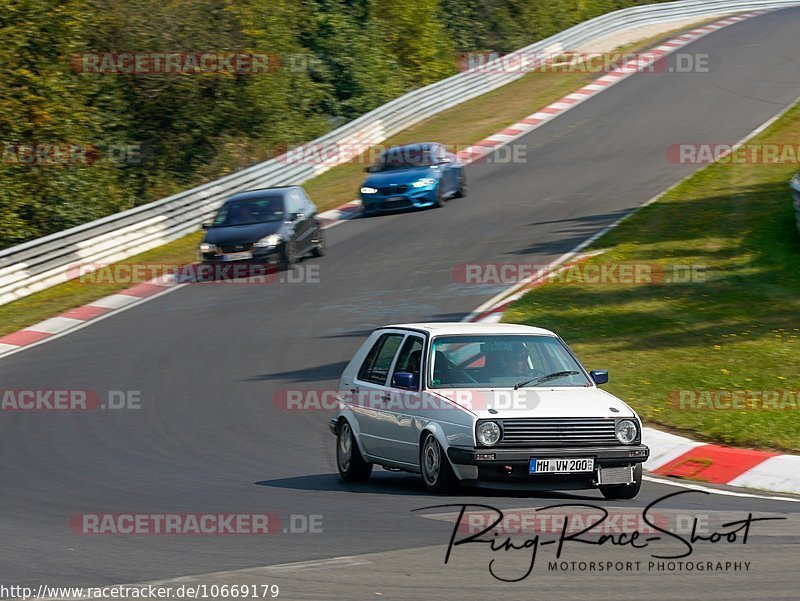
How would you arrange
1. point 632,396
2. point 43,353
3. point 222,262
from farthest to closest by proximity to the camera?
point 222,262
point 43,353
point 632,396

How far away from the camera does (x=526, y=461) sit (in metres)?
9.84

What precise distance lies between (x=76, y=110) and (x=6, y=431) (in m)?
20.7

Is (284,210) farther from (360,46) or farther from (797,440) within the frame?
(360,46)

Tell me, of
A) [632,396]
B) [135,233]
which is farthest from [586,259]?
[135,233]

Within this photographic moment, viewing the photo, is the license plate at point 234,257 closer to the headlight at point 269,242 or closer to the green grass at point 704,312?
the headlight at point 269,242

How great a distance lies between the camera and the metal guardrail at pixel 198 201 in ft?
84.9

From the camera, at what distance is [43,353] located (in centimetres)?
2022

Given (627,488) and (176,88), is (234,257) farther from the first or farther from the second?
(627,488)

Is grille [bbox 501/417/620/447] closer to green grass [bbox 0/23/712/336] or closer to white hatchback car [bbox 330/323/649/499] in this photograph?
white hatchback car [bbox 330/323/649/499]

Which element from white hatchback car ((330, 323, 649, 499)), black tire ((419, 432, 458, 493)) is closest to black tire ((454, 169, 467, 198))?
white hatchback car ((330, 323, 649, 499))

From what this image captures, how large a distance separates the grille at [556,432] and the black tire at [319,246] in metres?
16.6

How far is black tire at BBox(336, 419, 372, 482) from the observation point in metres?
11.5

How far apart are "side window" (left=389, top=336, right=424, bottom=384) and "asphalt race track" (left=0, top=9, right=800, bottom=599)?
1017mm

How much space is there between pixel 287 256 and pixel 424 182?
18.3 ft
